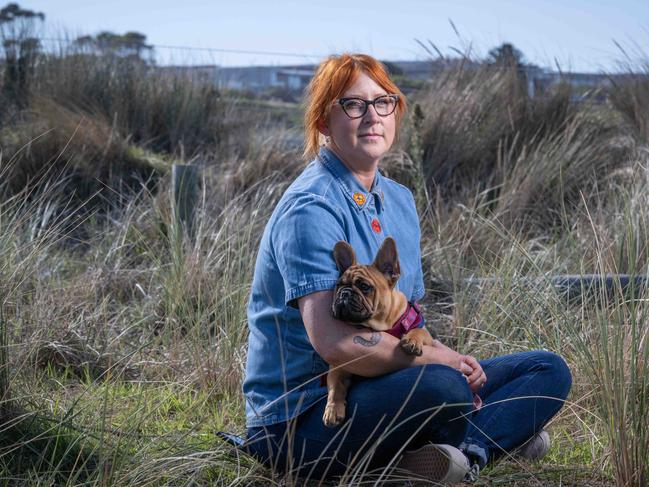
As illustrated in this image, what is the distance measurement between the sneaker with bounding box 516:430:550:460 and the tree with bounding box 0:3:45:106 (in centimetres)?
812

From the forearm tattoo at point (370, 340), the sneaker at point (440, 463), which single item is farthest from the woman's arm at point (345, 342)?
the sneaker at point (440, 463)

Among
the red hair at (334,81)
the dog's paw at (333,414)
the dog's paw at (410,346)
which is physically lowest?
the dog's paw at (333,414)

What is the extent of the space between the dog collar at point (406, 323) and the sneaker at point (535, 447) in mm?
725

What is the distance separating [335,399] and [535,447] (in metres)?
0.94

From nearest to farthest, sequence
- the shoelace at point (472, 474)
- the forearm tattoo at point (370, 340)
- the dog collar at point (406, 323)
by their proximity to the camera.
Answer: the forearm tattoo at point (370, 340) < the dog collar at point (406, 323) < the shoelace at point (472, 474)

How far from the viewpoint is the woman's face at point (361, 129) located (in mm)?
3314

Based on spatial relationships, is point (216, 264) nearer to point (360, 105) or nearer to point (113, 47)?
point (360, 105)

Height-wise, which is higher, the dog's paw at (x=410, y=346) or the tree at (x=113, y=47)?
the tree at (x=113, y=47)

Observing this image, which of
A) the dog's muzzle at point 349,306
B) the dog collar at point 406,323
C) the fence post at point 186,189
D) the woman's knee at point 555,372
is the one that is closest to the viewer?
the dog's muzzle at point 349,306

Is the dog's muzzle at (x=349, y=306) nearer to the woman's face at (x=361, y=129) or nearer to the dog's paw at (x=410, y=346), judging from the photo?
the dog's paw at (x=410, y=346)

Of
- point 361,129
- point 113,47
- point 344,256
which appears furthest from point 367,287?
point 113,47

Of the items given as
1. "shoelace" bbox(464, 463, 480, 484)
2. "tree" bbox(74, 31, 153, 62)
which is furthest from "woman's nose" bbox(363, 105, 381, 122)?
"tree" bbox(74, 31, 153, 62)

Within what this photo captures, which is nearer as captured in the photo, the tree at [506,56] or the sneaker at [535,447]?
the sneaker at [535,447]

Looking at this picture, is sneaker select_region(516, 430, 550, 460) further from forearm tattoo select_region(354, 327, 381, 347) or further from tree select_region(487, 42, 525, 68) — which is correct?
tree select_region(487, 42, 525, 68)
